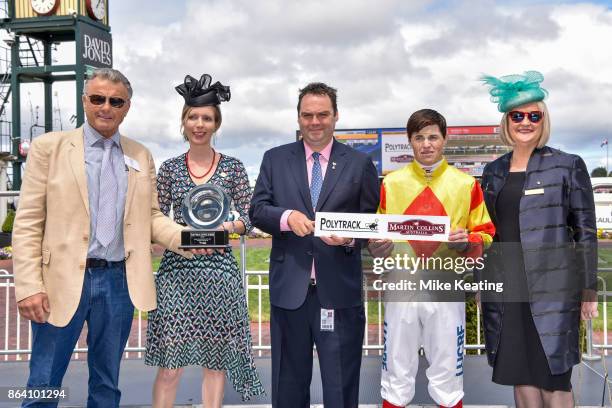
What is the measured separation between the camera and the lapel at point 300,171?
3.62 metres

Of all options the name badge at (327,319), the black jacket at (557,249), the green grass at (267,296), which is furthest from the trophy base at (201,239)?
the black jacket at (557,249)

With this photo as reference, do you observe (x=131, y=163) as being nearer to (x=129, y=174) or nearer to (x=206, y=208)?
(x=129, y=174)

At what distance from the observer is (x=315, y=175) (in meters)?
3.70

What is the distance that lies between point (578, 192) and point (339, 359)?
1.72m

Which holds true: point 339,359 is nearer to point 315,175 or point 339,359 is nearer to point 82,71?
point 315,175

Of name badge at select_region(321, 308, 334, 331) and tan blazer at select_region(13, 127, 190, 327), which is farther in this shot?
name badge at select_region(321, 308, 334, 331)

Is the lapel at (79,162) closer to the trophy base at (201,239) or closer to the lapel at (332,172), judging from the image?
the trophy base at (201,239)

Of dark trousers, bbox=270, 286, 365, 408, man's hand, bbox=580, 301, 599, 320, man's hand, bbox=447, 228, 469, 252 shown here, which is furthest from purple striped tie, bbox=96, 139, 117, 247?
man's hand, bbox=580, 301, 599, 320

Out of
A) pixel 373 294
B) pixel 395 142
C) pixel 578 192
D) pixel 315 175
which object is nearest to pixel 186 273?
pixel 315 175

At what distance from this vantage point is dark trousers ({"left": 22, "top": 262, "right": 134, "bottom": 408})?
3383 mm

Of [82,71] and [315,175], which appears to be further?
[82,71]

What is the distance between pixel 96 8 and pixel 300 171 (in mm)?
34330

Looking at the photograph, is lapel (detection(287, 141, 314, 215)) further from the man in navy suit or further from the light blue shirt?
the light blue shirt

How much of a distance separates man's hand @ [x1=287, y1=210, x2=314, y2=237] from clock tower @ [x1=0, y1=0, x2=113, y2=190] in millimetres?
31010
